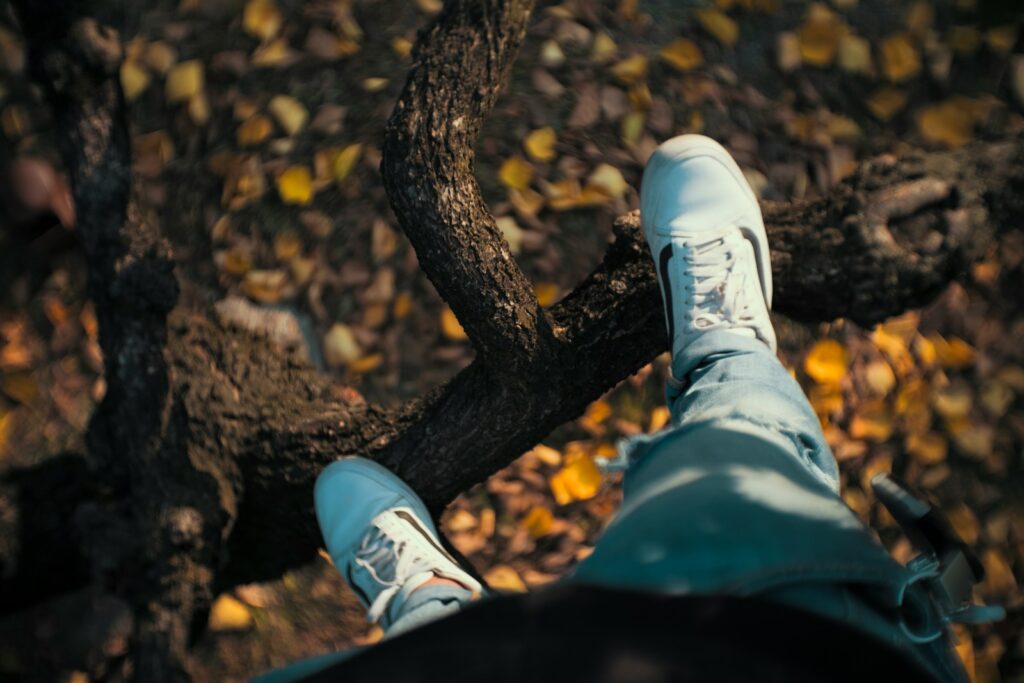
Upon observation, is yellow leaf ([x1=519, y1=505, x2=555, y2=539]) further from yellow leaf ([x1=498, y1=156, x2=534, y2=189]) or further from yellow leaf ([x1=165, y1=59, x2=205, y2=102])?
yellow leaf ([x1=165, y1=59, x2=205, y2=102])

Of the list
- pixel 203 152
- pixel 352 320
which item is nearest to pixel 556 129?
pixel 352 320

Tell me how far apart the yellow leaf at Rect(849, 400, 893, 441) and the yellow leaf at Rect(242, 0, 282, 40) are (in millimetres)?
1551

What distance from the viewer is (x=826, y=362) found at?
1.72m

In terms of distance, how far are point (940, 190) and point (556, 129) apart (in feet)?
2.85

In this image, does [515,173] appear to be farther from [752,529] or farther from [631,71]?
[752,529]

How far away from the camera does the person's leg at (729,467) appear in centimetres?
78

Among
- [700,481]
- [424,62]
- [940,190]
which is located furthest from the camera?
[940,190]

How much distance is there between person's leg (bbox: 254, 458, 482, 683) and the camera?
4.04ft

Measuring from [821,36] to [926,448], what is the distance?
960 mm

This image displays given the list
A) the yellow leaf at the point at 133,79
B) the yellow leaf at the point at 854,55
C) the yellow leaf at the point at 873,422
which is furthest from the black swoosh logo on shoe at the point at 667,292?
the yellow leaf at the point at 133,79

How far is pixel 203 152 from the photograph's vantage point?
1.74 m

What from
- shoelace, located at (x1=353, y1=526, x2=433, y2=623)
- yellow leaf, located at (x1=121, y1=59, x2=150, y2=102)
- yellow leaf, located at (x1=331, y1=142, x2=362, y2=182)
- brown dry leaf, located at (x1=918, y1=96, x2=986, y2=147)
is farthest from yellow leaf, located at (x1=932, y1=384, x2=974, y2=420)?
yellow leaf, located at (x1=121, y1=59, x2=150, y2=102)

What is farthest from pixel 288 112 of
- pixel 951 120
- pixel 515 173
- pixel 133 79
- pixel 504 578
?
pixel 951 120

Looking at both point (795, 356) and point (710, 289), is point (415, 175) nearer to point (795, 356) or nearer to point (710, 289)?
point (710, 289)
